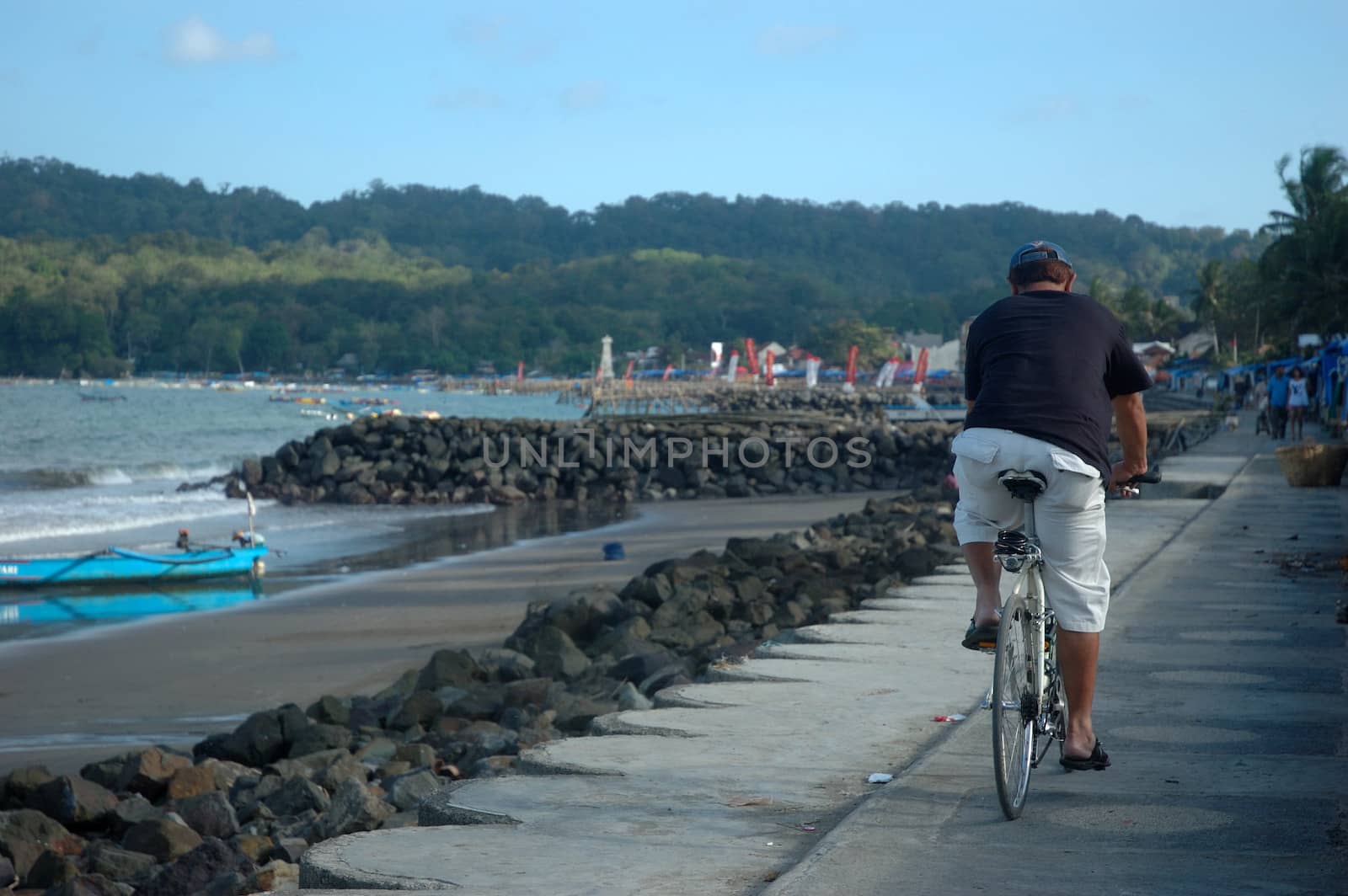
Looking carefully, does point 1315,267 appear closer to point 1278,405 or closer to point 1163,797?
point 1278,405

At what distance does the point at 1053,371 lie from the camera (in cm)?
424

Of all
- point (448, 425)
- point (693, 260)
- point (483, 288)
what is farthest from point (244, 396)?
point (448, 425)

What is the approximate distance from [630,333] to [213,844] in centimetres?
17155

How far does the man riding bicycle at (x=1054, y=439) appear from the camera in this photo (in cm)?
419

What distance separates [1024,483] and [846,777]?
49.6 inches

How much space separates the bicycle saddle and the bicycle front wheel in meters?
0.29

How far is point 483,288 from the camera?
7387 inches

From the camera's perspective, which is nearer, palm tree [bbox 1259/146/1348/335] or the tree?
palm tree [bbox 1259/146/1348/335]

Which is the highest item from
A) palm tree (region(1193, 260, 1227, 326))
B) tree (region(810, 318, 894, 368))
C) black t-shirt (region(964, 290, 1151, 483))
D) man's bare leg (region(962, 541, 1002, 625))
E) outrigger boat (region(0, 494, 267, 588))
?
palm tree (region(1193, 260, 1227, 326))

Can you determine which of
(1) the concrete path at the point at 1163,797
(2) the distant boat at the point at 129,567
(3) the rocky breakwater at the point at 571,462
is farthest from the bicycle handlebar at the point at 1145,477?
(3) the rocky breakwater at the point at 571,462

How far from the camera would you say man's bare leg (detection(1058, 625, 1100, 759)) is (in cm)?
434

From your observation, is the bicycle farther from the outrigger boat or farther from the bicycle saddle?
the outrigger boat

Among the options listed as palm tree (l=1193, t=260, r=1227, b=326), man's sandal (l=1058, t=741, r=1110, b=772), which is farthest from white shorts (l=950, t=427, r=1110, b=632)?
palm tree (l=1193, t=260, r=1227, b=326)

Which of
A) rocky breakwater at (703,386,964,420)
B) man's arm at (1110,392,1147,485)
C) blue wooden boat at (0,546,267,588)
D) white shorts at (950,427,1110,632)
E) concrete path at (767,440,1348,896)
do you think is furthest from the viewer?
rocky breakwater at (703,386,964,420)
